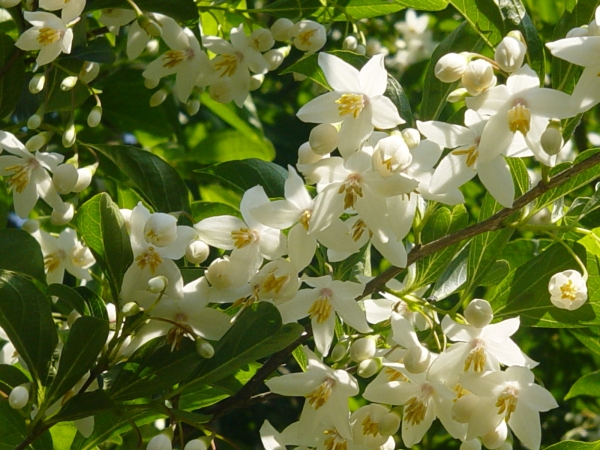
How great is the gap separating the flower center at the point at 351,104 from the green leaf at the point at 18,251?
79cm

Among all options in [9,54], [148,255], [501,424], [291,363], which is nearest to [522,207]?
[501,424]

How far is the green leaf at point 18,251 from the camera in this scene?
183 cm

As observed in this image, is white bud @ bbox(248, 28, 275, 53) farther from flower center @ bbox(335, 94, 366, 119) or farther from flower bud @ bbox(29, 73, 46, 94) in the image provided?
flower center @ bbox(335, 94, 366, 119)

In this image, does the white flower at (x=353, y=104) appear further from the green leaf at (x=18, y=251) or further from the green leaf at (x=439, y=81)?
the green leaf at (x=18, y=251)

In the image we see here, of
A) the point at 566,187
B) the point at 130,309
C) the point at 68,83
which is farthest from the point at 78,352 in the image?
the point at 566,187

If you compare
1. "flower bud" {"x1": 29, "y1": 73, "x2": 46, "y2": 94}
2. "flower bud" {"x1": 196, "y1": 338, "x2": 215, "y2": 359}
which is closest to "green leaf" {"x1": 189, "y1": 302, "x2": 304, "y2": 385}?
"flower bud" {"x1": 196, "y1": 338, "x2": 215, "y2": 359}

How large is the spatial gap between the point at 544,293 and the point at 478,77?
1.69ft

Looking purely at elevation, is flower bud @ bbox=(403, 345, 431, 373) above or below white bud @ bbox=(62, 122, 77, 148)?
below

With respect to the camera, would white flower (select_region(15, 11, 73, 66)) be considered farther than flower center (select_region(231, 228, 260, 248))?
Yes

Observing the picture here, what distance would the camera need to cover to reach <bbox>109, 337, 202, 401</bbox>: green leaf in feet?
5.16

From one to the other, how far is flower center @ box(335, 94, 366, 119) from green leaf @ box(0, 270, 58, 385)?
0.70 m

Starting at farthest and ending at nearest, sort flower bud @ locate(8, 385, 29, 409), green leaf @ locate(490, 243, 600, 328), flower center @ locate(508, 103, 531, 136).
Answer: green leaf @ locate(490, 243, 600, 328)
flower bud @ locate(8, 385, 29, 409)
flower center @ locate(508, 103, 531, 136)

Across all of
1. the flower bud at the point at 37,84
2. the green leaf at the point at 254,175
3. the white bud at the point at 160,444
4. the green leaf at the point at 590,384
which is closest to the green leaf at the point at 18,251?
the flower bud at the point at 37,84

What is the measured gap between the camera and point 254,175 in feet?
6.14
